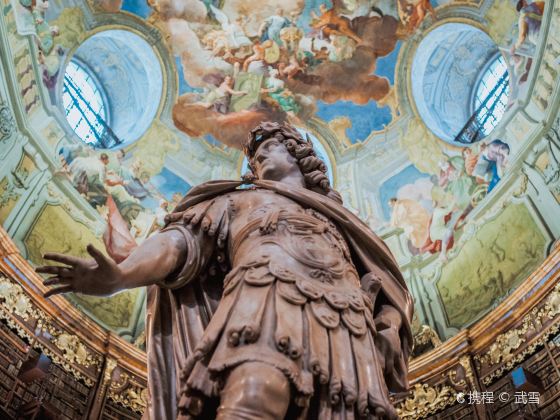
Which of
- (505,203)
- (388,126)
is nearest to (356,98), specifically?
(388,126)

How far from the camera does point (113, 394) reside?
37.3 ft

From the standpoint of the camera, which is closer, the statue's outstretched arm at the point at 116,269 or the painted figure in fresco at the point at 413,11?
the statue's outstretched arm at the point at 116,269

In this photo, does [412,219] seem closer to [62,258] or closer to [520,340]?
[520,340]

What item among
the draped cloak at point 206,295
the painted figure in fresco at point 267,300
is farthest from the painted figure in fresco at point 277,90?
the draped cloak at point 206,295

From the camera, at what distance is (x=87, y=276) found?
114 inches

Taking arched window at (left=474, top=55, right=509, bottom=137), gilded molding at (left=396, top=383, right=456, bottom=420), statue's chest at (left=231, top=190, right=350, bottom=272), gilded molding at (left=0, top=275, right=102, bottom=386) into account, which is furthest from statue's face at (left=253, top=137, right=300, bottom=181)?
arched window at (left=474, top=55, right=509, bottom=137)

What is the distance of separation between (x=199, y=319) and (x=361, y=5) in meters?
13.6

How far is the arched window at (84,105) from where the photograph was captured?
13945 millimetres

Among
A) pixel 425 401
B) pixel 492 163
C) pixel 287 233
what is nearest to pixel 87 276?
pixel 287 233

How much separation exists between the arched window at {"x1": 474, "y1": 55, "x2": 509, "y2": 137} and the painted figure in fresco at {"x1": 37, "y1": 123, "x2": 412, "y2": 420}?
1069 centimetres

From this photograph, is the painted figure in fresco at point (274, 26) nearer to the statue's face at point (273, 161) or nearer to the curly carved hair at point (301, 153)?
the curly carved hair at point (301, 153)

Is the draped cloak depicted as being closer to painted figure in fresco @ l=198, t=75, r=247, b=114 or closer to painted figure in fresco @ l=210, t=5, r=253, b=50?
painted figure in fresco @ l=198, t=75, r=247, b=114

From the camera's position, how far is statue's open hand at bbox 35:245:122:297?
9.37ft

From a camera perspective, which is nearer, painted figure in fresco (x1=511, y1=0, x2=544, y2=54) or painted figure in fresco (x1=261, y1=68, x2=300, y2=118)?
painted figure in fresco (x1=511, y1=0, x2=544, y2=54)
